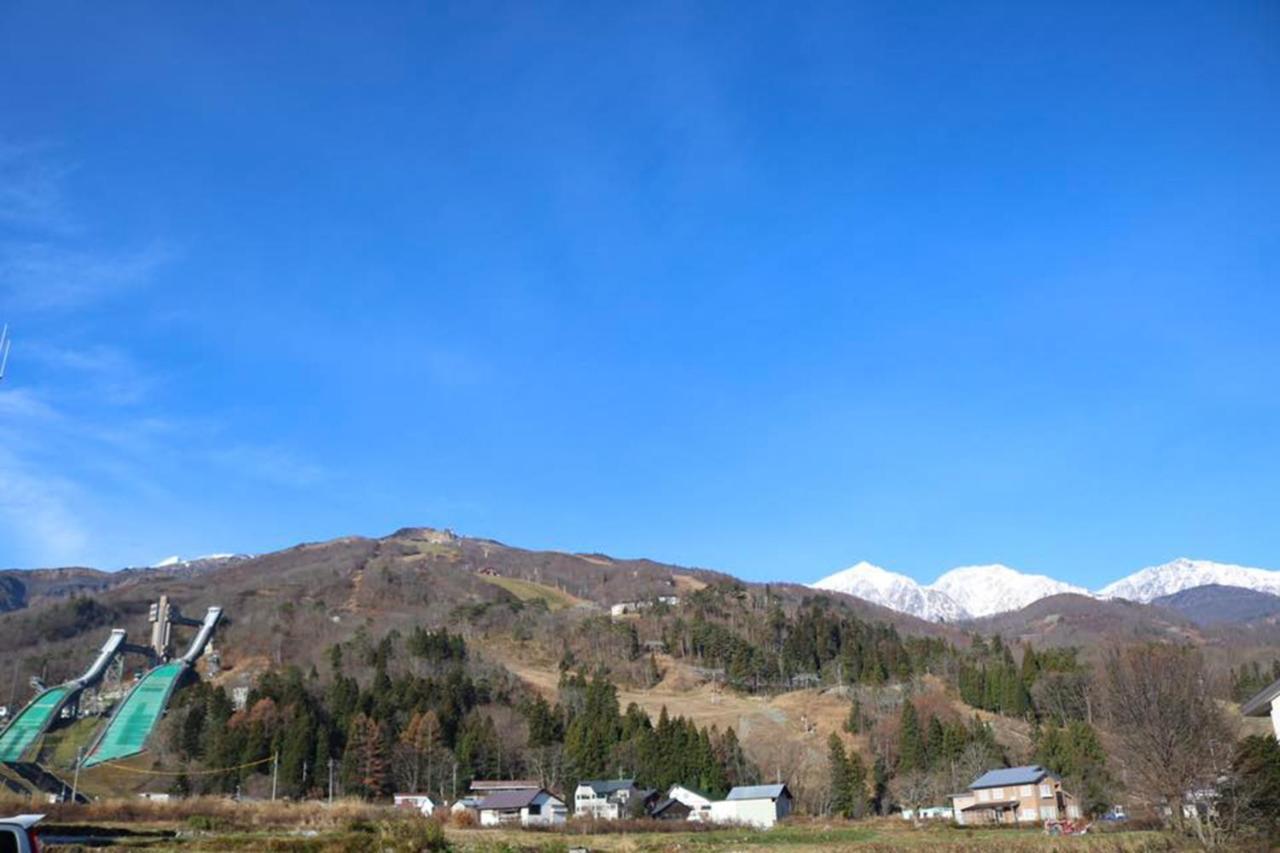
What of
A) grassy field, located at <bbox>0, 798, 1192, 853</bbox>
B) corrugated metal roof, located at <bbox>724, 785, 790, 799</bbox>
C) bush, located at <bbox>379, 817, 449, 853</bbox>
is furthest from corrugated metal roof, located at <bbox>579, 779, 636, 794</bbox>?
bush, located at <bbox>379, 817, 449, 853</bbox>

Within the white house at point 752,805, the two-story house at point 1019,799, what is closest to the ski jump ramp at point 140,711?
the white house at point 752,805

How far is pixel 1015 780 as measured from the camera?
59.2 m

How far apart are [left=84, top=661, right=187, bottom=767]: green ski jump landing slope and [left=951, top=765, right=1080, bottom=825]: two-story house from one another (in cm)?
5506

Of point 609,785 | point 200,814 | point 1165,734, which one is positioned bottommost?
point 609,785

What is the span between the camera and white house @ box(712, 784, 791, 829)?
60.0m

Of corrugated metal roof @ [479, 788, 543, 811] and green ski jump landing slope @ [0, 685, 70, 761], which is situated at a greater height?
green ski jump landing slope @ [0, 685, 70, 761]

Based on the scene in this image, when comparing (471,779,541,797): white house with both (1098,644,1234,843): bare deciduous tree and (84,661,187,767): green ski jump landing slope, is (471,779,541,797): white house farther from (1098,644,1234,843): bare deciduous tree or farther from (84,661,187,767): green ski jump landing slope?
(1098,644,1234,843): bare deciduous tree

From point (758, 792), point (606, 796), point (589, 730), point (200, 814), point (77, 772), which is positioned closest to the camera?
point (200, 814)

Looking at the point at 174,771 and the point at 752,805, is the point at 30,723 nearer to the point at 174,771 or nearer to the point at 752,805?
the point at 174,771

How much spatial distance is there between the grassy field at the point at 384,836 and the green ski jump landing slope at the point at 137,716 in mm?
24827

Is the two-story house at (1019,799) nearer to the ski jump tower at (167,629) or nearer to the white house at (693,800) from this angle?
the white house at (693,800)

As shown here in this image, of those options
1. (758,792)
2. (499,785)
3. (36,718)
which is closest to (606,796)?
(499,785)

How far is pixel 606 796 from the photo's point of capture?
63781 mm

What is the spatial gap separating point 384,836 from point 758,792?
125 ft
